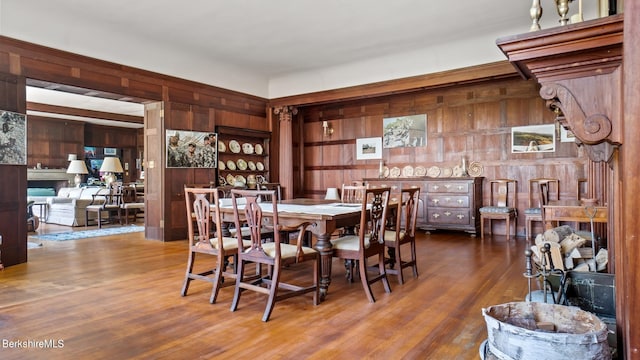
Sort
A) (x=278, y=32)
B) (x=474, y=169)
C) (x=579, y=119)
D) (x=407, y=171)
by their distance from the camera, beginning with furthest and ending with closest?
1. (x=407, y=171)
2. (x=474, y=169)
3. (x=278, y=32)
4. (x=579, y=119)

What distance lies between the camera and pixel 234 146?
7.54 meters

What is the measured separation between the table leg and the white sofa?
23.0 ft

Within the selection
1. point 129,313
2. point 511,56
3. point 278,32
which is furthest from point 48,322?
point 278,32

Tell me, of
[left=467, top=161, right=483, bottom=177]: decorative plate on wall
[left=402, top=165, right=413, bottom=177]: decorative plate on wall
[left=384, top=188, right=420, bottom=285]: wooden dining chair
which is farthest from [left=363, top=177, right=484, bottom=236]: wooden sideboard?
[left=384, top=188, right=420, bottom=285]: wooden dining chair

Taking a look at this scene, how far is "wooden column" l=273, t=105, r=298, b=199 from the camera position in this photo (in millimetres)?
8031

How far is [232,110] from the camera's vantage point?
24.1 feet

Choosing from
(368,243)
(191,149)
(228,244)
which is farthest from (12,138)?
(368,243)

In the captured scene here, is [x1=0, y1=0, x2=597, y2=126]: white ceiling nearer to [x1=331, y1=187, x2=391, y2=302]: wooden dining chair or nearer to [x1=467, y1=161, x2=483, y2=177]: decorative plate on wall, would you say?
[x1=467, y1=161, x2=483, y2=177]: decorative plate on wall

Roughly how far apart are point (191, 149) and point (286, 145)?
84.0 inches

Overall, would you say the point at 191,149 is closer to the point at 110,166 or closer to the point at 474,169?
the point at 110,166

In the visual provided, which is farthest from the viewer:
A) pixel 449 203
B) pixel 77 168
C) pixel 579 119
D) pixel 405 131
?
pixel 77 168

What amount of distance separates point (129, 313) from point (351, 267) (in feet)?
6.09

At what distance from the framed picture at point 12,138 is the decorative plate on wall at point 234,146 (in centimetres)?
340

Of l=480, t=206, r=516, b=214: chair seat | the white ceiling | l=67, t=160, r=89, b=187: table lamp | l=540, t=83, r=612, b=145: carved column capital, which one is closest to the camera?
l=540, t=83, r=612, b=145: carved column capital
